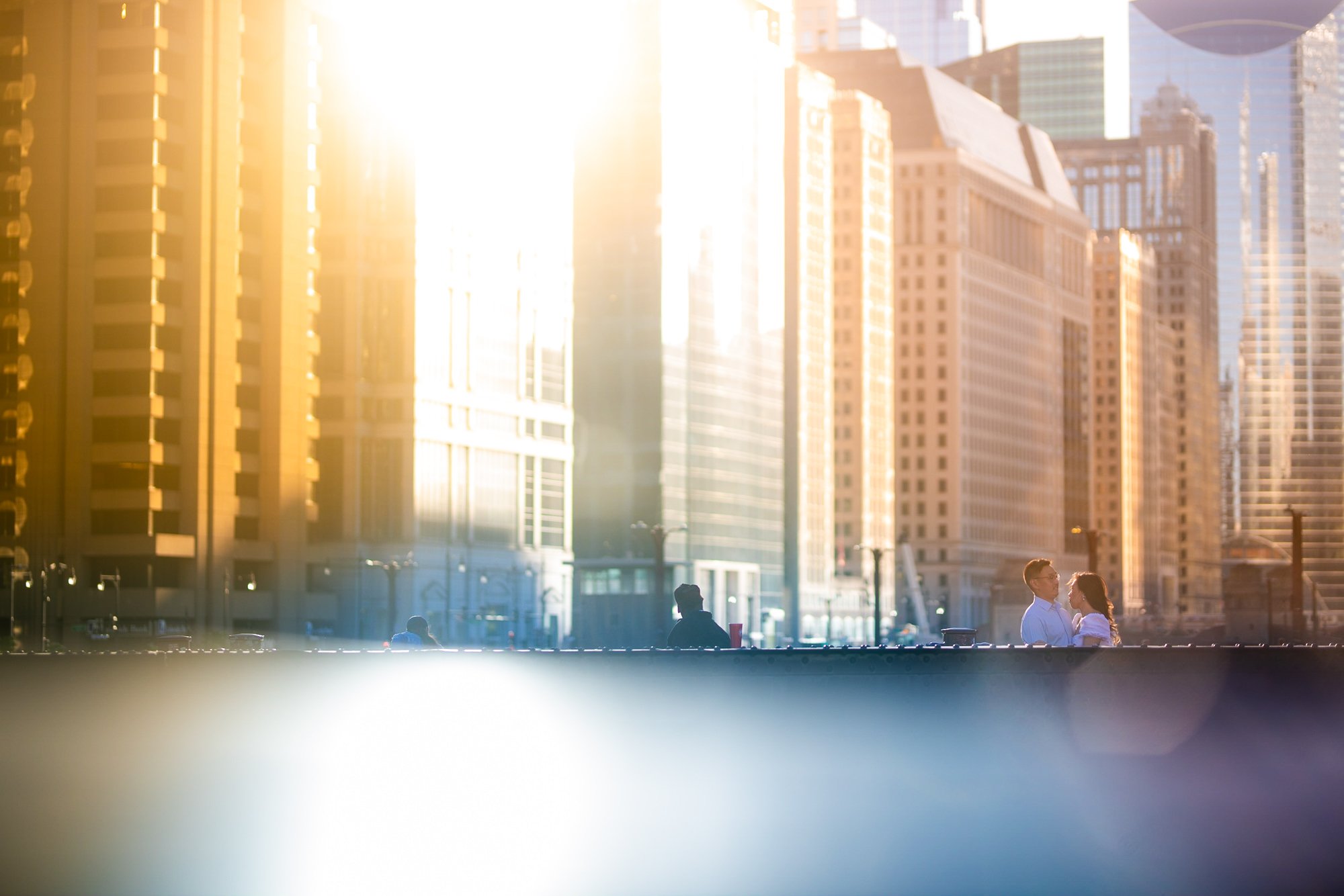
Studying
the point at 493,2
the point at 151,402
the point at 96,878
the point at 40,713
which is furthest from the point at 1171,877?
the point at 493,2

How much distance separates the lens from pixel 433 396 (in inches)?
6147

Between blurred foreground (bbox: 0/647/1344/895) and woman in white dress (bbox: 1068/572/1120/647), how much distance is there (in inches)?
76.5

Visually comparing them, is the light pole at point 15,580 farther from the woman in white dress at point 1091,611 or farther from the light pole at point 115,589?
the woman in white dress at point 1091,611

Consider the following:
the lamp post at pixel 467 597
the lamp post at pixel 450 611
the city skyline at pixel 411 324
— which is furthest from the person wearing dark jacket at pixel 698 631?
the lamp post at pixel 450 611

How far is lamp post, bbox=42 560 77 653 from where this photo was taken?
118062 mm

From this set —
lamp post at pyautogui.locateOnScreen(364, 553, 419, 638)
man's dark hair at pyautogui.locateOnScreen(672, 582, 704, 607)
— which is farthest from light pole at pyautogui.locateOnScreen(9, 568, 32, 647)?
man's dark hair at pyautogui.locateOnScreen(672, 582, 704, 607)

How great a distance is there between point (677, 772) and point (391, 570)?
331 ft

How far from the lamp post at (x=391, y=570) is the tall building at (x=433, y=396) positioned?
415 millimetres

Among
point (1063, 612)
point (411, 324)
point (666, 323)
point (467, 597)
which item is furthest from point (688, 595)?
point (666, 323)

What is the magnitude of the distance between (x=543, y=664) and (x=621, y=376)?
145218mm

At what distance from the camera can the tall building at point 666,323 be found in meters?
170

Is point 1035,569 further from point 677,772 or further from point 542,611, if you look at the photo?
point 542,611

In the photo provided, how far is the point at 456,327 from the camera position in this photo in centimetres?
15988

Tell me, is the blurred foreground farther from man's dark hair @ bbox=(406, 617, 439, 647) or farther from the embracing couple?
the embracing couple
